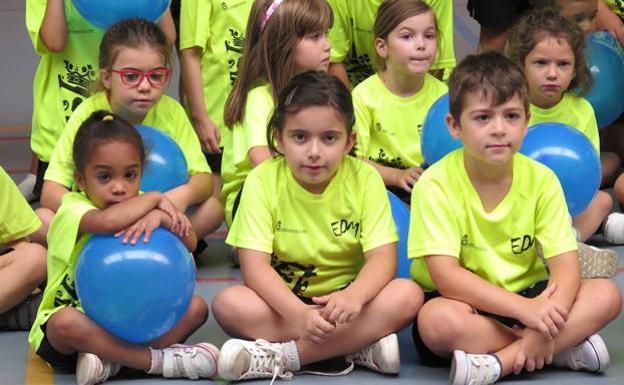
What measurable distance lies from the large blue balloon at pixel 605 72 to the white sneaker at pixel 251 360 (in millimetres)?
1780

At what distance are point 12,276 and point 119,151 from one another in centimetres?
58

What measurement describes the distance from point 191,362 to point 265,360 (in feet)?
0.58

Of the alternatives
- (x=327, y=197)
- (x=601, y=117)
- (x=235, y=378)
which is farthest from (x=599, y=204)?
(x=235, y=378)

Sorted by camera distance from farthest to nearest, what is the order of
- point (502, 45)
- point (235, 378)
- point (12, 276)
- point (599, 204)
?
point (502, 45)
point (599, 204)
point (12, 276)
point (235, 378)

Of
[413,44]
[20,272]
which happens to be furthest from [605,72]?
[20,272]

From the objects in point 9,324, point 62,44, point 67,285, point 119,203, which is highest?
point 62,44

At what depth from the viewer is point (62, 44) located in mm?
4168

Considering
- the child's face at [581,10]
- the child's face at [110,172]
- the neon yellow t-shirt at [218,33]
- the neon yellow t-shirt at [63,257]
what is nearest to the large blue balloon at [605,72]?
the child's face at [581,10]

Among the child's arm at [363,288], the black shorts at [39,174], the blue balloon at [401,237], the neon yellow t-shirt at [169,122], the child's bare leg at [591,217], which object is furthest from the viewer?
the black shorts at [39,174]

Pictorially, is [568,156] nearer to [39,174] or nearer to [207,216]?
[207,216]

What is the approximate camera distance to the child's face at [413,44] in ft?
13.0

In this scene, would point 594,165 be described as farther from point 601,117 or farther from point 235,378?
point 235,378

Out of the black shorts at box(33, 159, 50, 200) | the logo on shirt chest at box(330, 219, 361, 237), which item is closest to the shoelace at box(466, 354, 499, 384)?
the logo on shirt chest at box(330, 219, 361, 237)

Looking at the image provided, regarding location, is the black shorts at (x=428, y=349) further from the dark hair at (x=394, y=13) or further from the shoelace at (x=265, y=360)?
the dark hair at (x=394, y=13)
